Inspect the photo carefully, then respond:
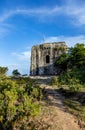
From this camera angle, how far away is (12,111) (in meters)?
11.0

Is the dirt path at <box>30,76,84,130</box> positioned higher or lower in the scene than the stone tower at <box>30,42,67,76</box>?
lower

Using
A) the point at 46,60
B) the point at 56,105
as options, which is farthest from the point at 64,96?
the point at 46,60

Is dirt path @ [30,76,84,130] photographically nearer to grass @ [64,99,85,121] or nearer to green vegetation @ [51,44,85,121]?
grass @ [64,99,85,121]

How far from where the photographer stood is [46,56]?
38.7 m

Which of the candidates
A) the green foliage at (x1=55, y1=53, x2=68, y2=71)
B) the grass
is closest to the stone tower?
the green foliage at (x1=55, y1=53, x2=68, y2=71)

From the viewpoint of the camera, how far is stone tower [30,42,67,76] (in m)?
38.1

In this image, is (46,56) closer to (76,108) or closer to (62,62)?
(62,62)

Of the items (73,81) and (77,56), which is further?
(77,56)

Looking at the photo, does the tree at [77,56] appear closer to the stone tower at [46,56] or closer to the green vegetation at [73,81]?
the green vegetation at [73,81]

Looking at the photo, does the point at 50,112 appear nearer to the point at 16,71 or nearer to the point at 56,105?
the point at 56,105

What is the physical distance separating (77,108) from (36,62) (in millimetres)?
26434

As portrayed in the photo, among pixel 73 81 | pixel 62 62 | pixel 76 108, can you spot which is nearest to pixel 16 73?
pixel 62 62

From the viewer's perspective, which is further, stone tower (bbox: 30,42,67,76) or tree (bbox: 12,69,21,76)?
stone tower (bbox: 30,42,67,76)

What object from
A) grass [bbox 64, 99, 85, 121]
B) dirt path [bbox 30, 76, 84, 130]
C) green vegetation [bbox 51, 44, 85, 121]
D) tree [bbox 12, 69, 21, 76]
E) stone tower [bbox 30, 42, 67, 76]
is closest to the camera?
dirt path [bbox 30, 76, 84, 130]
